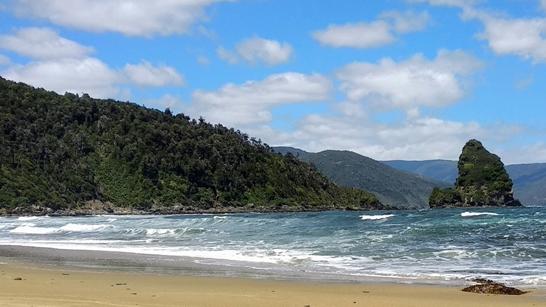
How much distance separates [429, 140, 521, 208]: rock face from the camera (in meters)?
136

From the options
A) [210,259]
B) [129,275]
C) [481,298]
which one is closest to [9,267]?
[129,275]

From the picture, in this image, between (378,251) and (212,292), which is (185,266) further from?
(378,251)

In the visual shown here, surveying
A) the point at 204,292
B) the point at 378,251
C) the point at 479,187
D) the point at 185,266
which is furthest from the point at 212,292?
the point at 479,187

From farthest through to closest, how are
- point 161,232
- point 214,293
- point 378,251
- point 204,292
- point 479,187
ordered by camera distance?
point 479,187 → point 161,232 → point 378,251 → point 204,292 → point 214,293

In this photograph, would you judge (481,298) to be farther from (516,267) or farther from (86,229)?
(86,229)

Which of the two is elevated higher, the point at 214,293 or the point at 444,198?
the point at 444,198

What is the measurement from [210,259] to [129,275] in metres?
5.55

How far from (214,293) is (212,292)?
0.19 m

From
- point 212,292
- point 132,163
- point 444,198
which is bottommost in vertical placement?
point 212,292

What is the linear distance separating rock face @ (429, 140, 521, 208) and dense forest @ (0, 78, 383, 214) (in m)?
19.4

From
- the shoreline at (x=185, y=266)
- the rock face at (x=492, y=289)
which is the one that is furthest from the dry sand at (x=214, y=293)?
the shoreline at (x=185, y=266)

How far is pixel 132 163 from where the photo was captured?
126 metres

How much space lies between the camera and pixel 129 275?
14.6 meters

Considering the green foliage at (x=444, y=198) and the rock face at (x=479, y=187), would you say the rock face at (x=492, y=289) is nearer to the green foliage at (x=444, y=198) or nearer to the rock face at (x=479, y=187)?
the rock face at (x=479, y=187)
